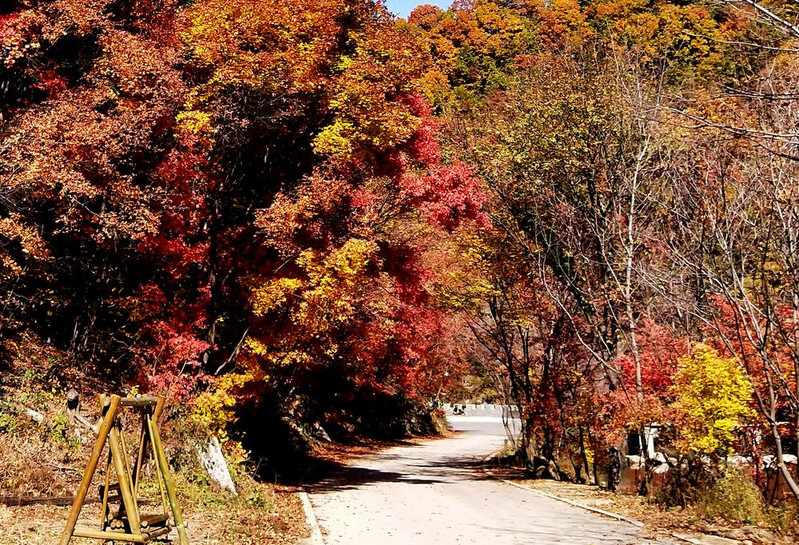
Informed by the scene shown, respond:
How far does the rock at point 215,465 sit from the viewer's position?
42.4 ft

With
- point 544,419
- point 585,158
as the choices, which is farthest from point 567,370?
point 585,158

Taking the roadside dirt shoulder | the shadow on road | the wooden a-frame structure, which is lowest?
the shadow on road

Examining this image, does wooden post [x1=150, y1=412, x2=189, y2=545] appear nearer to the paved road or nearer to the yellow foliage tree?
the paved road

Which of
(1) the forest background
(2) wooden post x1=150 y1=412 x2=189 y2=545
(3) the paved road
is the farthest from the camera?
(1) the forest background

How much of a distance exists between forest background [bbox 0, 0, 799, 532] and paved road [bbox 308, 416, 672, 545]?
7.95ft

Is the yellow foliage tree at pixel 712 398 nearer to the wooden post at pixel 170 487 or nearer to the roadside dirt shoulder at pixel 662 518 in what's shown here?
the roadside dirt shoulder at pixel 662 518

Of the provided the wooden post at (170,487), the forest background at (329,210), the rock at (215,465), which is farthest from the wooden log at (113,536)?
the forest background at (329,210)

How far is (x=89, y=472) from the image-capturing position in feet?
21.1

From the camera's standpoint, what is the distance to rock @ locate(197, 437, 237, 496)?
42.4 ft

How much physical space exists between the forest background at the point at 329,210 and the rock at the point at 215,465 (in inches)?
24.0

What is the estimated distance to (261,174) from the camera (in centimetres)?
1683

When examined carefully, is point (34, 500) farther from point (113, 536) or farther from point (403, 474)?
point (403, 474)

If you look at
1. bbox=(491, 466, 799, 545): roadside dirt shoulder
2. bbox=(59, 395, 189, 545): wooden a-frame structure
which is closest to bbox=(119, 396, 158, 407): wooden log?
bbox=(59, 395, 189, 545): wooden a-frame structure

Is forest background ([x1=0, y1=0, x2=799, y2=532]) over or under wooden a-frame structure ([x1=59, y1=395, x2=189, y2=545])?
over
